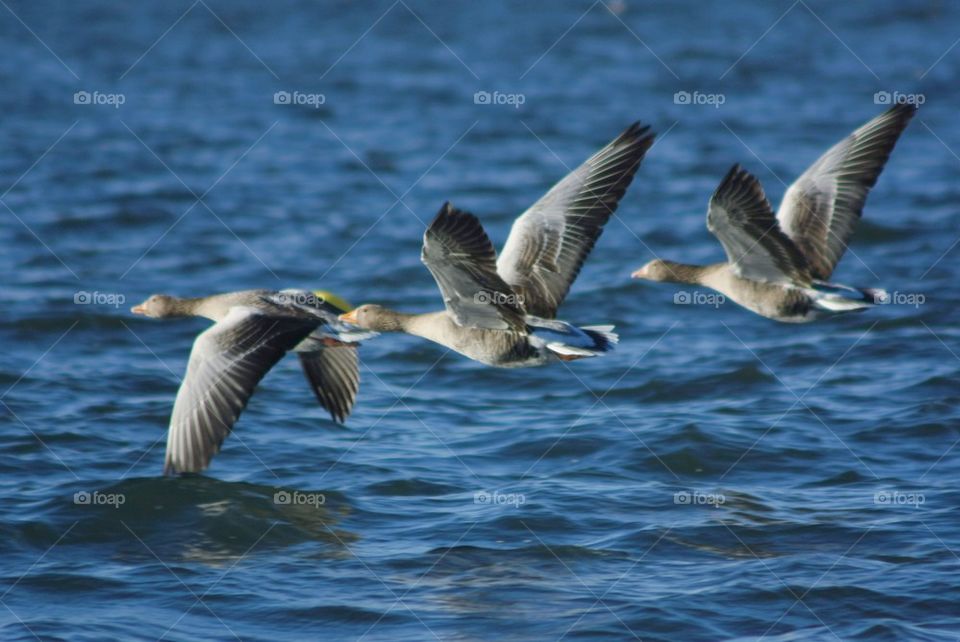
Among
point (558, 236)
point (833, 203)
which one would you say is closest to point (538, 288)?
point (558, 236)

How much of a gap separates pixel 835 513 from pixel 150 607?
623 centimetres

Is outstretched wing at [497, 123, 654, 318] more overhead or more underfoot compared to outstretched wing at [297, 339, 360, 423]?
more overhead

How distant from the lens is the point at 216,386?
39.7ft

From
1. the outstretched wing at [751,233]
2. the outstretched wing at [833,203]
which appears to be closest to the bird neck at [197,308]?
the outstretched wing at [751,233]

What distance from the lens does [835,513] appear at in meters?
13.1

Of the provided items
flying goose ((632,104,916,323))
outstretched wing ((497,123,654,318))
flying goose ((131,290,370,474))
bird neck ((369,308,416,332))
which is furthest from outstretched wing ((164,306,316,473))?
flying goose ((632,104,916,323))

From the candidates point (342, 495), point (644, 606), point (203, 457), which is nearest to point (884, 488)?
point (644, 606)

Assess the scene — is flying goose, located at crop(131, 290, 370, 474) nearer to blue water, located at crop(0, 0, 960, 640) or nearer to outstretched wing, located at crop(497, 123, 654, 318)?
blue water, located at crop(0, 0, 960, 640)

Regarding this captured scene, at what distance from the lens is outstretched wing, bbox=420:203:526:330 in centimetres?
1080

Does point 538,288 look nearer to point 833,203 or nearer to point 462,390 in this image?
point 833,203

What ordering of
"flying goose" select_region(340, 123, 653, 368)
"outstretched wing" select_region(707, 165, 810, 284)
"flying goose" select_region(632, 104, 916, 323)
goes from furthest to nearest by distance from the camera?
"flying goose" select_region(632, 104, 916, 323)
"outstretched wing" select_region(707, 165, 810, 284)
"flying goose" select_region(340, 123, 653, 368)

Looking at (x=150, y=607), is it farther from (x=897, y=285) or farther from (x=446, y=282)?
(x=897, y=285)

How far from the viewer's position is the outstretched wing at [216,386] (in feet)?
39.3

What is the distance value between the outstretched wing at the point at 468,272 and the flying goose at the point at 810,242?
2339 mm
